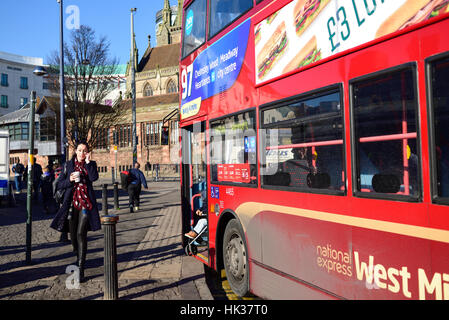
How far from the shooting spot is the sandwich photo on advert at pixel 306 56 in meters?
3.89

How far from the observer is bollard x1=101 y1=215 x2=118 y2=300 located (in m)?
5.10

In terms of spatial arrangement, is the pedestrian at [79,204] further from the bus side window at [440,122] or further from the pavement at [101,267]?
the bus side window at [440,122]

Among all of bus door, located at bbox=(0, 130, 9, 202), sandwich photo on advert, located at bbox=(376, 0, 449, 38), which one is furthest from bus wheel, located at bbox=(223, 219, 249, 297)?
bus door, located at bbox=(0, 130, 9, 202)

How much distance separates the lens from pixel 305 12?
4062 mm

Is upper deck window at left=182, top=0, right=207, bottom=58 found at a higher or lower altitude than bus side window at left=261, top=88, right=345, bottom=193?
higher

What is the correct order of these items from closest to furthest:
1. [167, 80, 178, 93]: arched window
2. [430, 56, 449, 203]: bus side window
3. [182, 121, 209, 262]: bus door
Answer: [430, 56, 449, 203]: bus side window → [182, 121, 209, 262]: bus door → [167, 80, 178, 93]: arched window

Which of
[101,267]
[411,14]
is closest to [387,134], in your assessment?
[411,14]

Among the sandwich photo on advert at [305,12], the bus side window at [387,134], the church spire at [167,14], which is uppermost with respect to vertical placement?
the church spire at [167,14]

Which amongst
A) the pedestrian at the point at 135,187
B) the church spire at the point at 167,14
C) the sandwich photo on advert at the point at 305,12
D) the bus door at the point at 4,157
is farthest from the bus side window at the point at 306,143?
the church spire at the point at 167,14

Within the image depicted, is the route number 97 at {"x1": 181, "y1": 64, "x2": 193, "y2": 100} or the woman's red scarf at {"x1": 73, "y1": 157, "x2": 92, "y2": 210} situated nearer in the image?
the woman's red scarf at {"x1": 73, "y1": 157, "x2": 92, "y2": 210}

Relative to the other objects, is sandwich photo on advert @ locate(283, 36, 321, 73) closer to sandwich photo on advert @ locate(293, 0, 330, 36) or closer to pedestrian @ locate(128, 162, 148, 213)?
sandwich photo on advert @ locate(293, 0, 330, 36)

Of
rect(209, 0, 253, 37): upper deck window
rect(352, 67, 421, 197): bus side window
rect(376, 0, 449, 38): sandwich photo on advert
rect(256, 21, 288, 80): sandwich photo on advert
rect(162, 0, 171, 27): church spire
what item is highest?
rect(162, 0, 171, 27): church spire

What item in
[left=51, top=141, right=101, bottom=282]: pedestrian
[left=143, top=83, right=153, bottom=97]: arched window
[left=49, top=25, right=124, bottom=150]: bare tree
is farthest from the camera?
[left=143, top=83, right=153, bottom=97]: arched window

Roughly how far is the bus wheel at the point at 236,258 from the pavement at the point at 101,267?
1.26 ft
